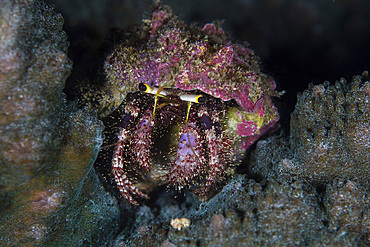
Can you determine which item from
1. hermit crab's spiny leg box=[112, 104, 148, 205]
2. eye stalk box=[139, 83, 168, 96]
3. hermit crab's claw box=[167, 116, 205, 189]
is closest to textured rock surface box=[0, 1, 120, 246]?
hermit crab's spiny leg box=[112, 104, 148, 205]

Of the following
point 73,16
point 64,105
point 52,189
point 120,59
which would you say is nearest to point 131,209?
point 52,189

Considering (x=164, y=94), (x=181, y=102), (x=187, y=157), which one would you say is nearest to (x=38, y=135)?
(x=164, y=94)

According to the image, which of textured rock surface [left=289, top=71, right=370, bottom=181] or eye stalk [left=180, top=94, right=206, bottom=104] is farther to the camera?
eye stalk [left=180, top=94, right=206, bottom=104]

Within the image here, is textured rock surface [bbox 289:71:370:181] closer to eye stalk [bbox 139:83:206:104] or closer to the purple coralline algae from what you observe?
the purple coralline algae

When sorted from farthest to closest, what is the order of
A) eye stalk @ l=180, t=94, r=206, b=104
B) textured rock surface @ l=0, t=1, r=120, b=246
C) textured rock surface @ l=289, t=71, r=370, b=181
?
eye stalk @ l=180, t=94, r=206, b=104, textured rock surface @ l=289, t=71, r=370, b=181, textured rock surface @ l=0, t=1, r=120, b=246

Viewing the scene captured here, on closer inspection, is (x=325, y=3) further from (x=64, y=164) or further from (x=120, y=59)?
(x=64, y=164)

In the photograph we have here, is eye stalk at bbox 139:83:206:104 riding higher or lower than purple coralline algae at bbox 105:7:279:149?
lower

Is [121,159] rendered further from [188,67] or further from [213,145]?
[188,67]
